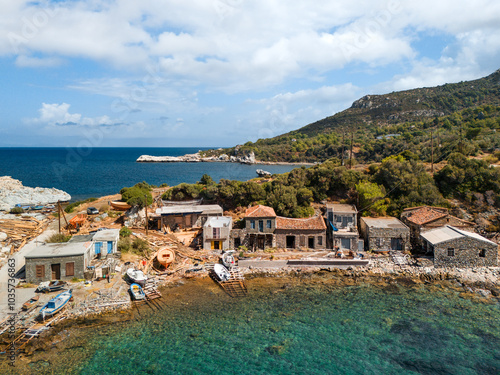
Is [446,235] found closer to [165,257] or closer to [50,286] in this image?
[165,257]

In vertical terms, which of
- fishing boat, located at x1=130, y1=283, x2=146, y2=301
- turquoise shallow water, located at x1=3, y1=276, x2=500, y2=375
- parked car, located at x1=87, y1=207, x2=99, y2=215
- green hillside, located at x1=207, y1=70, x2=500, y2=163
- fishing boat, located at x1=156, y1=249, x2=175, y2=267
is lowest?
turquoise shallow water, located at x1=3, y1=276, x2=500, y2=375

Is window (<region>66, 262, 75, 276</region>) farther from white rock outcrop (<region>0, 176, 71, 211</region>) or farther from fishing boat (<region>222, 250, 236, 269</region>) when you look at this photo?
white rock outcrop (<region>0, 176, 71, 211</region>)

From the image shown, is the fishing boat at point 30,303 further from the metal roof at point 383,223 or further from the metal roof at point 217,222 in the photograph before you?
the metal roof at point 383,223

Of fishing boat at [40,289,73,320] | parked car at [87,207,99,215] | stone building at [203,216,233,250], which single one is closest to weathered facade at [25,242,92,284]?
fishing boat at [40,289,73,320]

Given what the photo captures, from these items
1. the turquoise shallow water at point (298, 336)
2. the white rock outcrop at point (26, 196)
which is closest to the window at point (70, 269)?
the turquoise shallow water at point (298, 336)

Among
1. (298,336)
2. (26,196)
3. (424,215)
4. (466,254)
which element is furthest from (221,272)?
(26,196)

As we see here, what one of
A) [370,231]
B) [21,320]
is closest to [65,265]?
[21,320]
